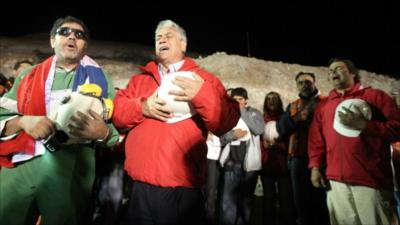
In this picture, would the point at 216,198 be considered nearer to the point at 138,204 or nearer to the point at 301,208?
the point at 301,208

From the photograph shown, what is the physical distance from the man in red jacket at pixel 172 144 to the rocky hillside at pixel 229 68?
25.4 feet

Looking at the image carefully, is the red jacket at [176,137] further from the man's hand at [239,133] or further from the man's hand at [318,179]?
Result: the man's hand at [239,133]

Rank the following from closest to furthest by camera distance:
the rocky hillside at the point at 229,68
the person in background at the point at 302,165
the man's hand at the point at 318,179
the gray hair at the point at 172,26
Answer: the gray hair at the point at 172,26, the man's hand at the point at 318,179, the person in background at the point at 302,165, the rocky hillside at the point at 229,68

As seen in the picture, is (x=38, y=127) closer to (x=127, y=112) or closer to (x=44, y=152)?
(x=44, y=152)

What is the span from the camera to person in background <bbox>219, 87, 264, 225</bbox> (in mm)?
5289

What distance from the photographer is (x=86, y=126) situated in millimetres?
2484

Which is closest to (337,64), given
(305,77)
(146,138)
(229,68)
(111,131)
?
(305,77)

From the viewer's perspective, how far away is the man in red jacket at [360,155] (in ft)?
11.8

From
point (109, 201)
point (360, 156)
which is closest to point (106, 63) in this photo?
point (109, 201)

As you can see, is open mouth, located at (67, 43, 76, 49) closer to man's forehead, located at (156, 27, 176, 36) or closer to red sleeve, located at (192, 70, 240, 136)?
man's forehead, located at (156, 27, 176, 36)

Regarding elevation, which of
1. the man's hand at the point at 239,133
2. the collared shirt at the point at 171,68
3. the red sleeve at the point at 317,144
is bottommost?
the man's hand at the point at 239,133

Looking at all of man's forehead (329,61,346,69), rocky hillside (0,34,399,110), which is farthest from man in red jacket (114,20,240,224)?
rocky hillside (0,34,399,110)

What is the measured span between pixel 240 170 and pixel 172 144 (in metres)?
3.09

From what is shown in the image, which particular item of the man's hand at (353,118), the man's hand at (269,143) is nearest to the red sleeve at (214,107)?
the man's hand at (353,118)
